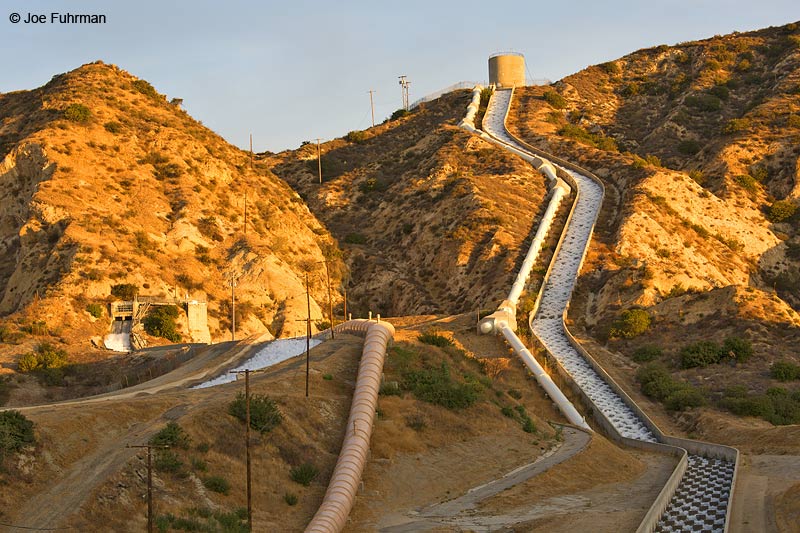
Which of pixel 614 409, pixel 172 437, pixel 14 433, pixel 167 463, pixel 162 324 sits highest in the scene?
pixel 162 324

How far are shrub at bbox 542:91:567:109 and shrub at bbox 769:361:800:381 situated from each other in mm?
65958

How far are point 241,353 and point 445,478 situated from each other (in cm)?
1797

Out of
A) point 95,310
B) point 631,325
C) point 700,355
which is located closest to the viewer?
point 700,355

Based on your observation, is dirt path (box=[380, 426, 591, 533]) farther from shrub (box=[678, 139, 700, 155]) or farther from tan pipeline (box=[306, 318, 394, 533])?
shrub (box=[678, 139, 700, 155])

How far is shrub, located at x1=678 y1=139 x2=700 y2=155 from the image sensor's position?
9356 centimetres

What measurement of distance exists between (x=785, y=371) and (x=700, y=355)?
4.55m

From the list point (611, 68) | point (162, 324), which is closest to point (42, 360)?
point (162, 324)

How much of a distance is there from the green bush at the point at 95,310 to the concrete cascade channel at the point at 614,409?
89.2 ft

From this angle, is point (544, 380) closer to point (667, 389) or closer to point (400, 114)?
point (667, 389)

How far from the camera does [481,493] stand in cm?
3180

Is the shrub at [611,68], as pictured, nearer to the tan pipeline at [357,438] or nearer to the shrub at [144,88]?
the shrub at [144,88]

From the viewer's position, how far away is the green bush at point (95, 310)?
180 feet

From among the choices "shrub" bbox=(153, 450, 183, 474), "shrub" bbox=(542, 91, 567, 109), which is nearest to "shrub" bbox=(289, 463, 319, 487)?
"shrub" bbox=(153, 450, 183, 474)

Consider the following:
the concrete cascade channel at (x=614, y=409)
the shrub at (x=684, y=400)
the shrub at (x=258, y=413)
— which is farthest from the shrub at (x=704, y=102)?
the shrub at (x=258, y=413)
